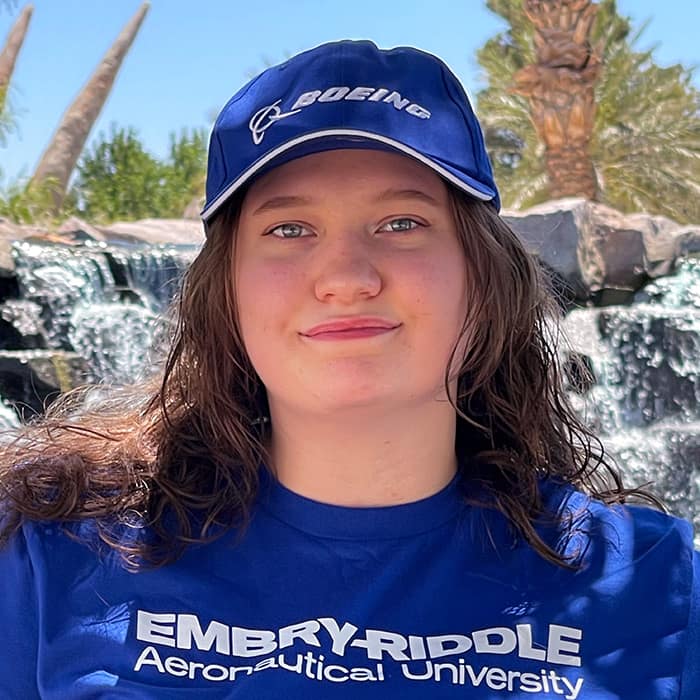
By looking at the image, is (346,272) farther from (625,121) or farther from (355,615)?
(625,121)

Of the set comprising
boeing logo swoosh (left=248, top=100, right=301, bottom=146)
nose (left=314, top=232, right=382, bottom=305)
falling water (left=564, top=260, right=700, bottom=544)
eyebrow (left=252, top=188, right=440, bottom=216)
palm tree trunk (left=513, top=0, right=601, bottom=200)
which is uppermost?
palm tree trunk (left=513, top=0, right=601, bottom=200)

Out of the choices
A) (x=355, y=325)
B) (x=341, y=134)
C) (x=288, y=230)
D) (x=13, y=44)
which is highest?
(x=13, y=44)

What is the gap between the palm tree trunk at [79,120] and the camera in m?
18.6

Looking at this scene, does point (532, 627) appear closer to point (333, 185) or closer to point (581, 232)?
point (333, 185)

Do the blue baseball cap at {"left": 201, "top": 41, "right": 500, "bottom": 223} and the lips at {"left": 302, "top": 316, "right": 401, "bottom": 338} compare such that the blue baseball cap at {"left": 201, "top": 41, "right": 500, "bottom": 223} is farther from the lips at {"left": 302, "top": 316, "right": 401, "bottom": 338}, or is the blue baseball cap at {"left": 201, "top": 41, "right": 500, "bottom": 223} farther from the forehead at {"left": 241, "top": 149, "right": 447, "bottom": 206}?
the lips at {"left": 302, "top": 316, "right": 401, "bottom": 338}

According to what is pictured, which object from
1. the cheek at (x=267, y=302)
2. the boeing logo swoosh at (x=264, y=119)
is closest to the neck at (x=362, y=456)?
the cheek at (x=267, y=302)

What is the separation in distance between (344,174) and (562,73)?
1239 centimetres

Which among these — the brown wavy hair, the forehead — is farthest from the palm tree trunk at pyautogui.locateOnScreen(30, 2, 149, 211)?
the forehead

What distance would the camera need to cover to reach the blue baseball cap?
1634 millimetres

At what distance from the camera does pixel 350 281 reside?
156cm

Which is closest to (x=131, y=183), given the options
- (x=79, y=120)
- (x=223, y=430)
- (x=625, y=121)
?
(x=79, y=120)

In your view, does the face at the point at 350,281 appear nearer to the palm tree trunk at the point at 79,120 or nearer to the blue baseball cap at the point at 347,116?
the blue baseball cap at the point at 347,116

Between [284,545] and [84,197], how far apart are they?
A: 19.4 meters

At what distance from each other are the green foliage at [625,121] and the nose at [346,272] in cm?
1735
